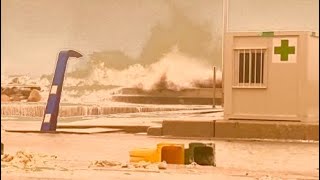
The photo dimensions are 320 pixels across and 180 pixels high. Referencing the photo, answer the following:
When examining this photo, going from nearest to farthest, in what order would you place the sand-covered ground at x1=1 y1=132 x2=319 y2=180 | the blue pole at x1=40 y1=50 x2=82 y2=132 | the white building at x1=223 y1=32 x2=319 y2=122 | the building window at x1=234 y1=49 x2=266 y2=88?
the sand-covered ground at x1=1 y1=132 x2=319 y2=180 < the blue pole at x1=40 y1=50 x2=82 y2=132 < the white building at x1=223 y1=32 x2=319 y2=122 < the building window at x1=234 y1=49 x2=266 y2=88

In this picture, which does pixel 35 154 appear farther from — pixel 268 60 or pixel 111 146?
pixel 268 60

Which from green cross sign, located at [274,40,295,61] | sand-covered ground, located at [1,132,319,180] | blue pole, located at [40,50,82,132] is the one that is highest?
green cross sign, located at [274,40,295,61]

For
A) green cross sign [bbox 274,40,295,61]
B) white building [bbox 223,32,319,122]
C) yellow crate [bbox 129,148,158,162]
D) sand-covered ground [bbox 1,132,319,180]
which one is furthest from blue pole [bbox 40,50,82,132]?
green cross sign [bbox 274,40,295,61]

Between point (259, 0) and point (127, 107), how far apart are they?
1.41 m

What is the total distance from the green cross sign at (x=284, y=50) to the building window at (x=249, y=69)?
0.17m

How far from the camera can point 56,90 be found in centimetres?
573

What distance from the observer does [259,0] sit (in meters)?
5.31

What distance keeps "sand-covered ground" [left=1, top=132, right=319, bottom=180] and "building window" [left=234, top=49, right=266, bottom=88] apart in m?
0.65

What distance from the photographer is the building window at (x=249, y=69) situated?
6.07 metres

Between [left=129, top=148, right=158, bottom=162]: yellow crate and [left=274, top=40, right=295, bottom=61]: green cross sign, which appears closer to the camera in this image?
[left=129, top=148, right=158, bottom=162]: yellow crate

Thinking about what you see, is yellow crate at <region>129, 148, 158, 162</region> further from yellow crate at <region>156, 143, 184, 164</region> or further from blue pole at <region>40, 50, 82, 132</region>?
blue pole at <region>40, 50, 82, 132</region>

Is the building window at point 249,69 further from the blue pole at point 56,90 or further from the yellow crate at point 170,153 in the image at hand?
the yellow crate at point 170,153

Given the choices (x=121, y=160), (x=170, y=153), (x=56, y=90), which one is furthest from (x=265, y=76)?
(x=121, y=160)

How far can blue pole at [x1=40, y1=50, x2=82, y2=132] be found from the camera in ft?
18.3
